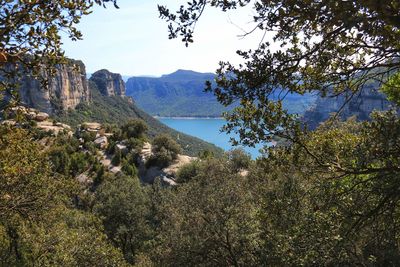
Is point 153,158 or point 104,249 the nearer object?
point 104,249

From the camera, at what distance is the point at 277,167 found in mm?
8680

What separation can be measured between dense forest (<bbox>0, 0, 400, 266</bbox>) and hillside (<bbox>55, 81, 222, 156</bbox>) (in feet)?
339

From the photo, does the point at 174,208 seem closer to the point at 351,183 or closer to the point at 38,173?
the point at 38,173

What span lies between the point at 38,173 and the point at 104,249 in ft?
17.2

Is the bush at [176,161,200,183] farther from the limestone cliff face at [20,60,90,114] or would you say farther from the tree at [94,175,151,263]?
the limestone cliff face at [20,60,90,114]

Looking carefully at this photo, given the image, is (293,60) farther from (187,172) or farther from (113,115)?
(113,115)

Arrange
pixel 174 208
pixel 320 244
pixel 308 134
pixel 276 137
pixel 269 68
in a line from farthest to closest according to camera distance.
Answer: pixel 174 208
pixel 320 244
pixel 308 134
pixel 276 137
pixel 269 68

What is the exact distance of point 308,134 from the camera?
7352mm

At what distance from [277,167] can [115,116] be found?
497 ft

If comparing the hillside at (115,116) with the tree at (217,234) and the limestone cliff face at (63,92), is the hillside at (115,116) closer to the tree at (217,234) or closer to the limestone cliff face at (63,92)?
the limestone cliff face at (63,92)

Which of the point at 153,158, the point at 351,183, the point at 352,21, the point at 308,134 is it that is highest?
the point at 352,21

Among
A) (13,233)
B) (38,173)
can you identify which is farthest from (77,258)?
(38,173)

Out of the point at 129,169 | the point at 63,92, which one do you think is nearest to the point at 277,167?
the point at 129,169

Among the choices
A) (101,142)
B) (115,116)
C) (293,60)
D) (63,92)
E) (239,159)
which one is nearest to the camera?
(293,60)
